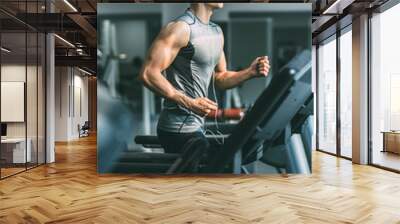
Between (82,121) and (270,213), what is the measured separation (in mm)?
16434

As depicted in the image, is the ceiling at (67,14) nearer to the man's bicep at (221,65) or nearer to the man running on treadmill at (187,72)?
the man running on treadmill at (187,72)

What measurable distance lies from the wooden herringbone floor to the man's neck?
2648 millimetres

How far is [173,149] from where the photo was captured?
675 centimetres

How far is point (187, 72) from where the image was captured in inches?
262

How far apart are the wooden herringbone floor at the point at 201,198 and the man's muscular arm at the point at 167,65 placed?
4.06 ft

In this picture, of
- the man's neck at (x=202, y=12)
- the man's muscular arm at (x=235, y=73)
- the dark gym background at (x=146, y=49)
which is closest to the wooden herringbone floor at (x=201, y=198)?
the dark gym background at (x=146, y=49)

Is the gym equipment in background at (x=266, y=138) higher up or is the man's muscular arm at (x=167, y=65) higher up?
the man's muscular arm at (x=167, y=65)

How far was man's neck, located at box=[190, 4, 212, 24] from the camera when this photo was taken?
675 cm

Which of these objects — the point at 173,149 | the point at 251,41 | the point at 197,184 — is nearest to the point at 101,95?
the point at 173,149

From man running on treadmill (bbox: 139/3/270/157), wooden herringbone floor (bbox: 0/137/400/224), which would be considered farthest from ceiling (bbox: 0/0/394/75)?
wooden herringbone floor (bbox: 0/137/400/224)

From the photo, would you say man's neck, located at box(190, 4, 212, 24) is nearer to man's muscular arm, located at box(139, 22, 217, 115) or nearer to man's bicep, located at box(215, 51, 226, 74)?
man's muscular arm, located at box(139, 22, 217, 115)

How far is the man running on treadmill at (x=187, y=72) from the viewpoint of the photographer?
21.9 feet

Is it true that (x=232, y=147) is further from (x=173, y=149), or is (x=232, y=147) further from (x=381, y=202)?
(x=381, y=202)

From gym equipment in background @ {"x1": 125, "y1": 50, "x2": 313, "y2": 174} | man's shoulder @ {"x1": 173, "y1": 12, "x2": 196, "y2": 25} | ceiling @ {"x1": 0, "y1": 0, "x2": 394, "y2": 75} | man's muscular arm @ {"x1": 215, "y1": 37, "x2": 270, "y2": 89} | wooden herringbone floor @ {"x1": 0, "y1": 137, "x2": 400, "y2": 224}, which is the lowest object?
wooden herringbone floor @ {"x1": 0, "y1": 137, "x2": 400, "y2": 224}
